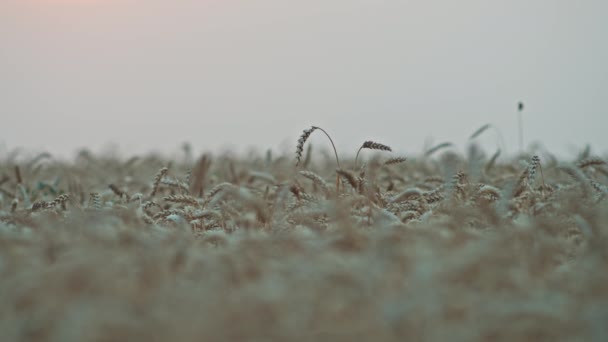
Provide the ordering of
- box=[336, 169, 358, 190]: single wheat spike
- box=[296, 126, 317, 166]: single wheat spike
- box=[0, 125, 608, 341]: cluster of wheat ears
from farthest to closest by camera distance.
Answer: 1. box=[296, 126, 317, 166]: single wheat spike
2. box=[336, 169, 358, 190]: single wheat spike
3. box=[0, 125, 608, 341]: cluster of wheat ears

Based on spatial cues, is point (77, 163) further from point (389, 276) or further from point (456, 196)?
point (389, 276)

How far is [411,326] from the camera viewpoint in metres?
1.74

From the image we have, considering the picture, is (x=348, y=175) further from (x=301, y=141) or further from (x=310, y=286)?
(x=310, y=286)

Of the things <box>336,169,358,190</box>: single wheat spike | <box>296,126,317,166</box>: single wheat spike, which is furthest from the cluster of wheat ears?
<box>296,126,317,166</box>: single wheat spike

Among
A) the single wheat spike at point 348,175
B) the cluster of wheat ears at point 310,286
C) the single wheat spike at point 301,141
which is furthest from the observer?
the single wheat spike at point 301,141

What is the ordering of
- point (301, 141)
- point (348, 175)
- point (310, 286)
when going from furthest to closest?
1. point (301, 141)
2. point (348, 175)
3. point (310, 286)

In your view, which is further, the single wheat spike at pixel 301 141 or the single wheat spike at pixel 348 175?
the single wheat spike at pixel 301 141

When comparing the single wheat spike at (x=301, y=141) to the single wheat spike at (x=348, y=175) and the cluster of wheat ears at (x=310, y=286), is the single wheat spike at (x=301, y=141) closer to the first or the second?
the single wheat spike at (x=348, y=175)

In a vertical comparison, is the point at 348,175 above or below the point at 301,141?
below

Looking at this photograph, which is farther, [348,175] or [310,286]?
[348,175]

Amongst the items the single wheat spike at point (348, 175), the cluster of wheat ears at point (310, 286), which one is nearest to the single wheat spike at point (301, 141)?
the single wheat spike at point (348, 175)

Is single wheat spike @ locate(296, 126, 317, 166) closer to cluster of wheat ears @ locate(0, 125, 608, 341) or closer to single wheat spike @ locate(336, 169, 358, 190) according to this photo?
single wheat spike @ locate(336, 169, 358, 190)

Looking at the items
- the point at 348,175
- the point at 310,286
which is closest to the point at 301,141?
the point at 348,175

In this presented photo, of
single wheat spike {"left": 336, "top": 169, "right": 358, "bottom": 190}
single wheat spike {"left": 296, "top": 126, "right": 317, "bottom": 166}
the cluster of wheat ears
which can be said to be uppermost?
single wheat spike {"left": 296, "top": 126, "right": 317, "bottom": 166}
